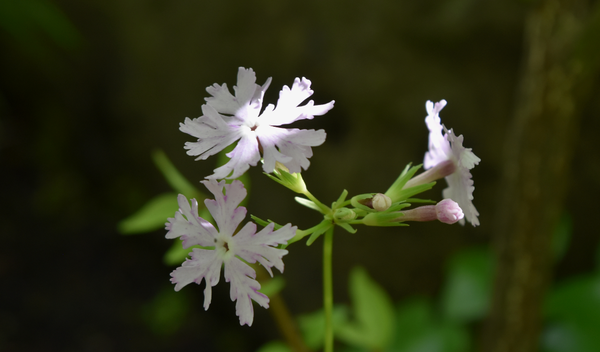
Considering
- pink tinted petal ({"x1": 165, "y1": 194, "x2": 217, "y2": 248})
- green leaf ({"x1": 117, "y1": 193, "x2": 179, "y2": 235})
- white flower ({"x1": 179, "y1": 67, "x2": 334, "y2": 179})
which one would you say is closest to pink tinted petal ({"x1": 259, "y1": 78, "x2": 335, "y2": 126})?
white flower ({"x1": 179, "y1": 67, "x2": 334, "y2": 179})

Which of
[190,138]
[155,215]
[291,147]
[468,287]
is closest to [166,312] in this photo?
[190,138]

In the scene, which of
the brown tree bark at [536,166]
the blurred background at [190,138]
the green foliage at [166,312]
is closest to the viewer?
the brown tree bark at [536,166]

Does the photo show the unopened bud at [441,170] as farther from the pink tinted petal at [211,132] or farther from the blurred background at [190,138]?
the blurred background at [190,138]

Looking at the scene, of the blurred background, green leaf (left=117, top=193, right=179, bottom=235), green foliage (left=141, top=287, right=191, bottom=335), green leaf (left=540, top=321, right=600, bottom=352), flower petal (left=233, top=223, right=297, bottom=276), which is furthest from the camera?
green foliage (left=141, top=287, right=191, bottom=335)

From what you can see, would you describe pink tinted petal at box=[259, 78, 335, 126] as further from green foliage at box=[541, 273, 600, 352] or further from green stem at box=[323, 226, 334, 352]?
green foliage at box=[541, 273, 600, 352]

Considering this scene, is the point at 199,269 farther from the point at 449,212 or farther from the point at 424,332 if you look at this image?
the point at 424,332

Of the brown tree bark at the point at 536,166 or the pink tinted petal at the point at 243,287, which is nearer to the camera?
the pink tinted petal at the point at 243,287

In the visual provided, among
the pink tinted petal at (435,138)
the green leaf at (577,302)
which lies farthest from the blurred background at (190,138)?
the pink tinted petal at (435,138)

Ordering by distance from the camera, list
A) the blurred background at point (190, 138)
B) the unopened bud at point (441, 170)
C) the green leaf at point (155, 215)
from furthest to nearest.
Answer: the blurred background at point (190, 138)
the green leaf at point (155, 215)
the unopened bud at point (441, 170)
